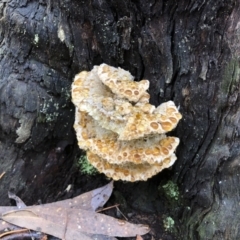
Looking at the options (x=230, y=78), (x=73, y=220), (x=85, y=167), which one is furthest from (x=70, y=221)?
(x=230, y=78)

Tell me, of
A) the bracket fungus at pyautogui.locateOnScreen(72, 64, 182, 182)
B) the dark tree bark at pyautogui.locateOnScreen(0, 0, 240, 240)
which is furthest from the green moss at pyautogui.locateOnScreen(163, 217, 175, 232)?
the bracket fungus at pyautogui.locateOnScreen(72, 64, 182, 182)

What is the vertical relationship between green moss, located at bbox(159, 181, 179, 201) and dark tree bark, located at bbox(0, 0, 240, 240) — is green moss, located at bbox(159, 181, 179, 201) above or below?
below

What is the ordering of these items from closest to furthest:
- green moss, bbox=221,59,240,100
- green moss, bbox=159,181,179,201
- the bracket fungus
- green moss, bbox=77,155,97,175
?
1. the bracket fungus
2. green moss, bbox=221,59,240,100
3. green moss, bbox=159,181,179,201
4. green moss, bbox=77,155,97,175

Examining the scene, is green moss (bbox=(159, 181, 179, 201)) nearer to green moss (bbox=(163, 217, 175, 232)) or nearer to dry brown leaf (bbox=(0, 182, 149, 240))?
green moss (bbox=(163, 217, 175, 232))

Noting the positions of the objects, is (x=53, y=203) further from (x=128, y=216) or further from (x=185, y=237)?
(x=185, y=237)

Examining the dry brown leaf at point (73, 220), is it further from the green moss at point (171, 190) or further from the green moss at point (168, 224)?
the green moss at point (171, 190)

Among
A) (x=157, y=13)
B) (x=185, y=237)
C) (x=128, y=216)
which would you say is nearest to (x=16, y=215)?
(x=128, y=216)

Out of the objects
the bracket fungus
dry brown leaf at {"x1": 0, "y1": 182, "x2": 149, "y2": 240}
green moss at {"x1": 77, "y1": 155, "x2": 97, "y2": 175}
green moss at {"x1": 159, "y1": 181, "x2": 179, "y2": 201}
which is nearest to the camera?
the bracket fungus
